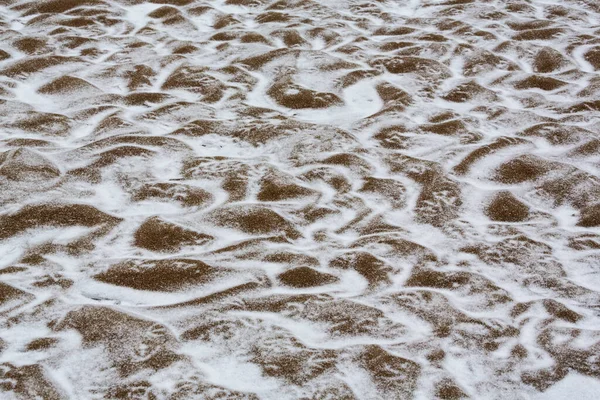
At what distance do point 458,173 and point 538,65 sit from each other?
135 cm

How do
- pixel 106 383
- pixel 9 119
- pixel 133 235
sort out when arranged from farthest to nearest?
pixel 9 119 → pixel 133 235 → pixel 106 383

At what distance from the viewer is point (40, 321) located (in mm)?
1888

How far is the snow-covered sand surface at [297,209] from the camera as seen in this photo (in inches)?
70.4

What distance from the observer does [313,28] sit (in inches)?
160

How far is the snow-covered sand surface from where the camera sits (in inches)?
70.4

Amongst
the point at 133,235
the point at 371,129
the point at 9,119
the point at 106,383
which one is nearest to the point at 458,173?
the point at 371,129

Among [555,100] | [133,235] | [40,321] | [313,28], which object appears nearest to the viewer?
[40,321]

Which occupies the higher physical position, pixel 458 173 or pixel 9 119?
pixel 9 119

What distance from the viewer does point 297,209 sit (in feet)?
8.04

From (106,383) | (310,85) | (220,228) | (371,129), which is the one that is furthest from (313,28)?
(106,383)

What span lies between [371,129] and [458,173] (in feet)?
1.66

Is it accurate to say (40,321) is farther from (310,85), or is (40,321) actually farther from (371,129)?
(310,85)

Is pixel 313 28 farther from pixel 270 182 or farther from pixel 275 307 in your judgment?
pixel 275 307

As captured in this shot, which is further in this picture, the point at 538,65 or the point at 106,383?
the point at 538,65
